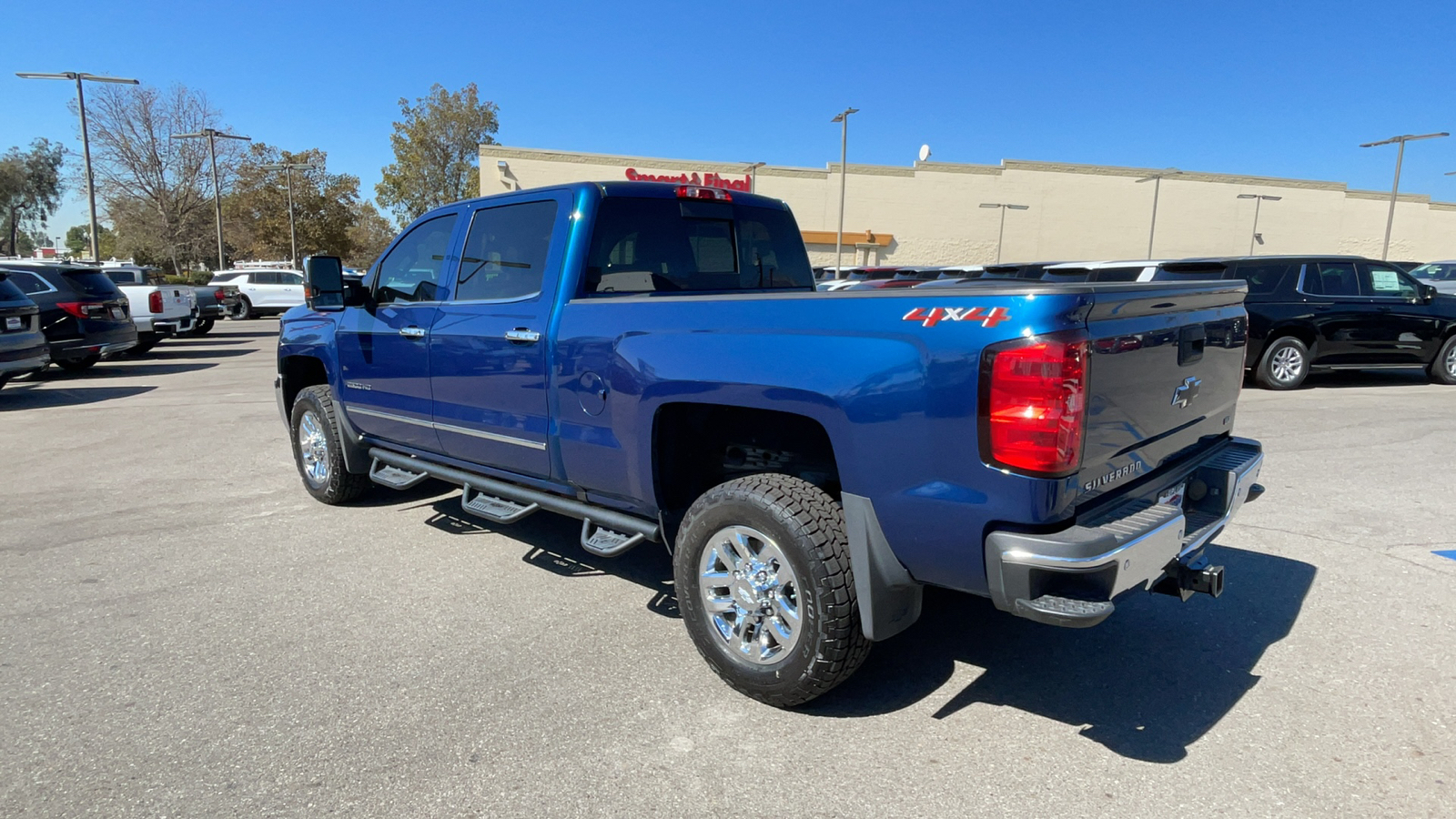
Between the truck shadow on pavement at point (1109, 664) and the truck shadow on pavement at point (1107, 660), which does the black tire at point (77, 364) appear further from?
the truck shadow on pavement at point (1109, 664)

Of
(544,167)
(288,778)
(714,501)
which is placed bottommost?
(288,778)

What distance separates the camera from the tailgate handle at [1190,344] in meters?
3.10

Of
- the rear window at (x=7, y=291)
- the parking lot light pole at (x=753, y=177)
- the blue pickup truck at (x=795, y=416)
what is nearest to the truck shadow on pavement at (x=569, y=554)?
the blue pickup truck at (x=795, y=416)

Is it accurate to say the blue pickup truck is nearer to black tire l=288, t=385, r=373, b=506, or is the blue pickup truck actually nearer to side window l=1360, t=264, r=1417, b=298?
black tire l=288, t=385, r=373, b=506

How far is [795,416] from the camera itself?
10.4 ft

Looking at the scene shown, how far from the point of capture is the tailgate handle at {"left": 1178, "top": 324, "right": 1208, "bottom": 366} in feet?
10.2

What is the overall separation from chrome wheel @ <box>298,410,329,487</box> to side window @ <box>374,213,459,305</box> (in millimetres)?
1237

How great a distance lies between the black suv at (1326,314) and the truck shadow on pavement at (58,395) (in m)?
13.9

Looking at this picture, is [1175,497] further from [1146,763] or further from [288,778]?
[288,778]

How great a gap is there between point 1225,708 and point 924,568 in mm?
1347

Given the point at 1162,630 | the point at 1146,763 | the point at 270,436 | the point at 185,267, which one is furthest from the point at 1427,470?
the point at 185,267

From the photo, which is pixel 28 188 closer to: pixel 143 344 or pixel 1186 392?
pixel 143 344

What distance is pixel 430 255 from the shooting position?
4.84 metres

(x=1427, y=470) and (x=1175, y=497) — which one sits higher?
(x=1175, y=497)
